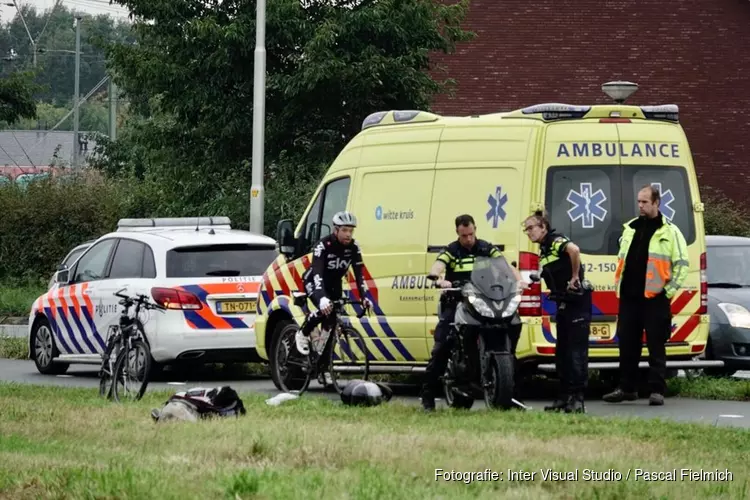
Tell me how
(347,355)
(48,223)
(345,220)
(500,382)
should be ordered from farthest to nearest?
1. (48,223)
2. (347,355)
3. (345,220)
4. (500,382)

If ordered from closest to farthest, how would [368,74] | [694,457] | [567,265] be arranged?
[694,457] → [567,265] → [368,74]

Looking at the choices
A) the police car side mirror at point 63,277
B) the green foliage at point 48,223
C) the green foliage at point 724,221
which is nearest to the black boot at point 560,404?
the police car side mirror at point 63,277

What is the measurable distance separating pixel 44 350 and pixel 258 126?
18.9 feet

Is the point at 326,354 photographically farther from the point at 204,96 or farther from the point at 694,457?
the point at 204,96

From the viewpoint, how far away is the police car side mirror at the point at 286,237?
16125 millimetres

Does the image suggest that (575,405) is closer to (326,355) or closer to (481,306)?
(481,306)

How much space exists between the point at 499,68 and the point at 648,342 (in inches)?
987

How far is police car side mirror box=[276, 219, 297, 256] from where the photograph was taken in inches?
635

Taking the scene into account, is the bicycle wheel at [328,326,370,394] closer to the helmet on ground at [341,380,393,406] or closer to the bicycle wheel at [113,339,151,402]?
the helmet on ground at [341,380,393,406]

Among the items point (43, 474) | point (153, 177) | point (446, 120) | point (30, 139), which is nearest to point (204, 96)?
point (153, 177)

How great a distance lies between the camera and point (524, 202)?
47.7 ft

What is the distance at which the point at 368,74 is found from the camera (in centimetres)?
2716

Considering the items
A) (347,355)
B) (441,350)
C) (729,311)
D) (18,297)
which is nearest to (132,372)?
(347,355)

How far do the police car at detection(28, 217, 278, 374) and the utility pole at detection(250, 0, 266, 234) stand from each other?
439 centimetres
